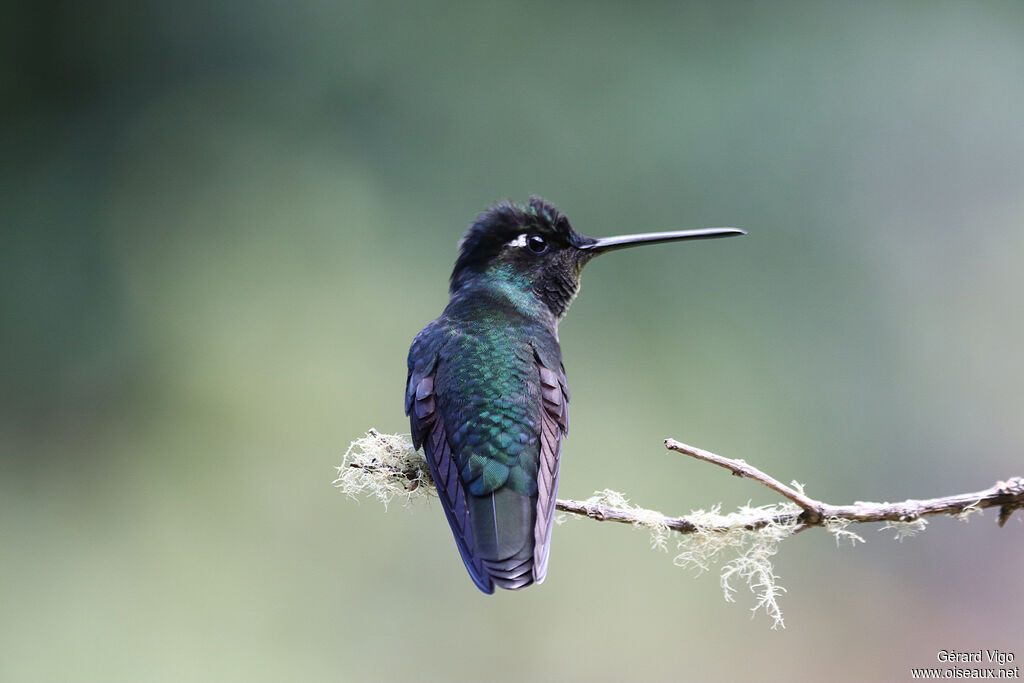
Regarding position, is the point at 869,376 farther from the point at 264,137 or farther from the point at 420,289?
the point at 264,137

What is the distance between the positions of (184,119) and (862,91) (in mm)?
4827

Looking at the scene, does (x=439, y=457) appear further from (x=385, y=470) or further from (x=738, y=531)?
(x=738, y=531)

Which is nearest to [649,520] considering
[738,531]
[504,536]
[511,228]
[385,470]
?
[738,531]

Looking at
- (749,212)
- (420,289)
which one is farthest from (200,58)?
(749,212)

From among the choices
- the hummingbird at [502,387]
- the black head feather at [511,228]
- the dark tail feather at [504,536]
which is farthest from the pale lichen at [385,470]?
the black head feather at [511,228]

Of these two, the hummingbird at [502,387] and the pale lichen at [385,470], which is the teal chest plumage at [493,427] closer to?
the hummingbird at [502,387]

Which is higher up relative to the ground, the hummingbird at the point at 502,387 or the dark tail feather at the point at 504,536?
the hummingbird at the point at 502,387

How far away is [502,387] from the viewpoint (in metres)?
2.03

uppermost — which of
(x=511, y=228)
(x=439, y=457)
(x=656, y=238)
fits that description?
→ (x=511, y=228)

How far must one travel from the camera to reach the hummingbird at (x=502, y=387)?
1739mm

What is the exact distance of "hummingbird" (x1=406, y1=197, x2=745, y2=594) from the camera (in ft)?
5.71

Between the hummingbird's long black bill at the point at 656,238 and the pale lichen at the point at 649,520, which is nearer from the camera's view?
the pale lichen at the point at 649,520

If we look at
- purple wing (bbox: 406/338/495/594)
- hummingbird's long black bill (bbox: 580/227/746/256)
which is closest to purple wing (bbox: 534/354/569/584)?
purple wing (bbox: 406/338/495/594)

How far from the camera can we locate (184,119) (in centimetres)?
678
